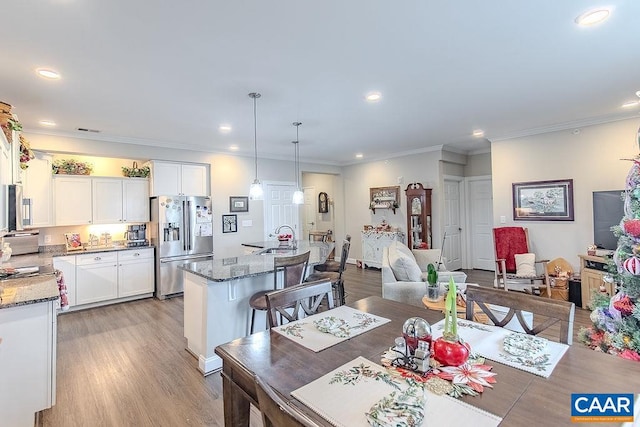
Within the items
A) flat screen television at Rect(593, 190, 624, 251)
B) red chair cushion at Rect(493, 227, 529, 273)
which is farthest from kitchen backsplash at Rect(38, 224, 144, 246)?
flat screen television at Rect(593, 190, 624, 251)

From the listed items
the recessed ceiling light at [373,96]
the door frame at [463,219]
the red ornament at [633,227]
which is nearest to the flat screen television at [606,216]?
the red ornament at [633,227]

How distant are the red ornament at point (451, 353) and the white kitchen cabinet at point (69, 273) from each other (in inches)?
206

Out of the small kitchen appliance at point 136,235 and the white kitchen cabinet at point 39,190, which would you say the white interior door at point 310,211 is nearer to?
the small kitchen appliance at point 136,235

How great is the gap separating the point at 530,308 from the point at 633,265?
3.99 ft

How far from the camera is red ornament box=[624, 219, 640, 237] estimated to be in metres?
2.19

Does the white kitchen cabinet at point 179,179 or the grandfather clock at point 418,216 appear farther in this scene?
the grandfather clock at point 418,216

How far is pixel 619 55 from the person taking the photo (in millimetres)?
2658

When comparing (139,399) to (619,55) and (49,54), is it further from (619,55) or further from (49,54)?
(619,55)

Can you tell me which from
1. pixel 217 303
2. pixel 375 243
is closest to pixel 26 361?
pixel 217 303

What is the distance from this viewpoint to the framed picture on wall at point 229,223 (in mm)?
6157

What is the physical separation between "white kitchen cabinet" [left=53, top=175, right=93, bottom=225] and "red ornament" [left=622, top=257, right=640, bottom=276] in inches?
249

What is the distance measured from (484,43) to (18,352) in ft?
13.1

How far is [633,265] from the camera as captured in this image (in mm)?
2186

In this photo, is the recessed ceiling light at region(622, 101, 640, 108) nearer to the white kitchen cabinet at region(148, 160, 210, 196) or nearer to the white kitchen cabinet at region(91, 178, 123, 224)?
the white kitchen cabinet at region(148, 160, 210, 196)
